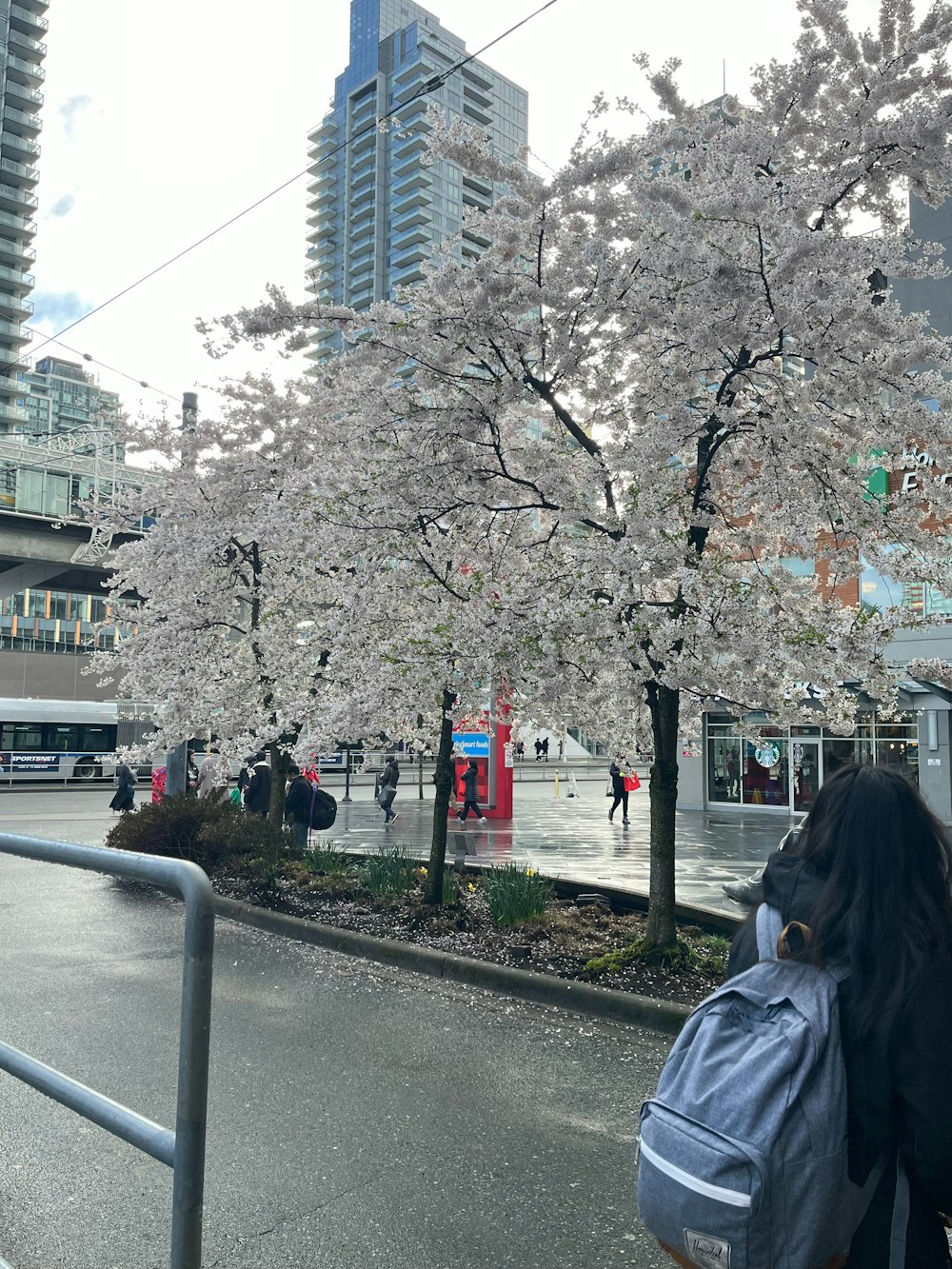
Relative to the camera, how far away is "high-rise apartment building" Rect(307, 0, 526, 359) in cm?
14700

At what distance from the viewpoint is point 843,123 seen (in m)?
7.09

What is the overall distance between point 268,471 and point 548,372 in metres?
5.58

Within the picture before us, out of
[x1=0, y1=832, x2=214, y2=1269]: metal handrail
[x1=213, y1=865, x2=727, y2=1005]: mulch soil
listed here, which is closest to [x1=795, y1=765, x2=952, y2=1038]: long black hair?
[x1=0, y1=832, x2=214, y2=1269]: metal handrail

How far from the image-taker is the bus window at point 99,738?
36.7 metres

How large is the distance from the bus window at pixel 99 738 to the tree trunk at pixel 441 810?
2972 cm

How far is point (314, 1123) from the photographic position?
4.66 meters

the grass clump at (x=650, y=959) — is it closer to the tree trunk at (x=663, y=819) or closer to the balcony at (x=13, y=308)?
the tree trunk at (x=663, y=819)

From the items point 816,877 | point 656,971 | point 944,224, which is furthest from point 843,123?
point 944,224

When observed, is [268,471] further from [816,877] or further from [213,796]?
[816,877]

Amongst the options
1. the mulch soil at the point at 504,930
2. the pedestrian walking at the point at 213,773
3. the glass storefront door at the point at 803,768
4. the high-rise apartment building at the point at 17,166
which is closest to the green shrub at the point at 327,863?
the mulch soil at the point at 504,930

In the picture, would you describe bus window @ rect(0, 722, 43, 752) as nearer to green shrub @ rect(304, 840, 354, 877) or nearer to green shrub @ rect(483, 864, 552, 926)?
green shrub @ rect(304, 840, 354, 877)

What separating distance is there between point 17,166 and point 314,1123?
108952 mm

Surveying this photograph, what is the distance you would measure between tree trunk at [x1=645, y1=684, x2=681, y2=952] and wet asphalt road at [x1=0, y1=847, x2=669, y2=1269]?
4.01ft

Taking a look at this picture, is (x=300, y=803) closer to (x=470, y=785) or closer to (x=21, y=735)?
(x=470, y=785)
